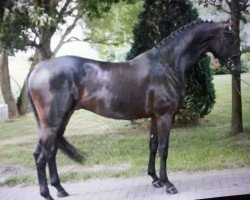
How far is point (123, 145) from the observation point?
9.77 ft

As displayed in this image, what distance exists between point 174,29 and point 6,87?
3.95ft

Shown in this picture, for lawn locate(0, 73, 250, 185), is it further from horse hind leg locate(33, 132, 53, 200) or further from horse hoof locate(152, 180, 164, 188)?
horse hind leg locate(33, 132, 53, 200)

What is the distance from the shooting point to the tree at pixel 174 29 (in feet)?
9.78

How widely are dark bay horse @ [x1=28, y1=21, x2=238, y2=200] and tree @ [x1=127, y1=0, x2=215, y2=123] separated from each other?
0.31 m

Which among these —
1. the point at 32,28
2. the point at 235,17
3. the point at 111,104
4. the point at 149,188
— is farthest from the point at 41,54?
the point at 235,17

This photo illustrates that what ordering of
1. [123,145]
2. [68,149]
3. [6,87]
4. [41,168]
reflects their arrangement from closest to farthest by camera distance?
[41,168] < [68,149] < [6,87] < [123,145]

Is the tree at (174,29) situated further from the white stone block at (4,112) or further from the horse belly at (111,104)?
the white stone block at (4,112)

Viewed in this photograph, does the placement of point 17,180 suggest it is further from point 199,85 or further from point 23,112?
point 199,85

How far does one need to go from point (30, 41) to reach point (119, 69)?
2.09ft

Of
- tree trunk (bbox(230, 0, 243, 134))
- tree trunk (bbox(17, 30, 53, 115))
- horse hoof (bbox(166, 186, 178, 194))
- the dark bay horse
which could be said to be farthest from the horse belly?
tree trunk (bbox(230, 0, 243, 134))

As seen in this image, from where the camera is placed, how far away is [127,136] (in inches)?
120

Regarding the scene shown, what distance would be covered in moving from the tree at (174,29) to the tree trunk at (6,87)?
839 millimetres

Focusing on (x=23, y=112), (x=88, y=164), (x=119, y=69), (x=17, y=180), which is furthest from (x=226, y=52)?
(x=17, y=180)

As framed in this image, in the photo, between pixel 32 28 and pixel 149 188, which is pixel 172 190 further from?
pixel 32 28
